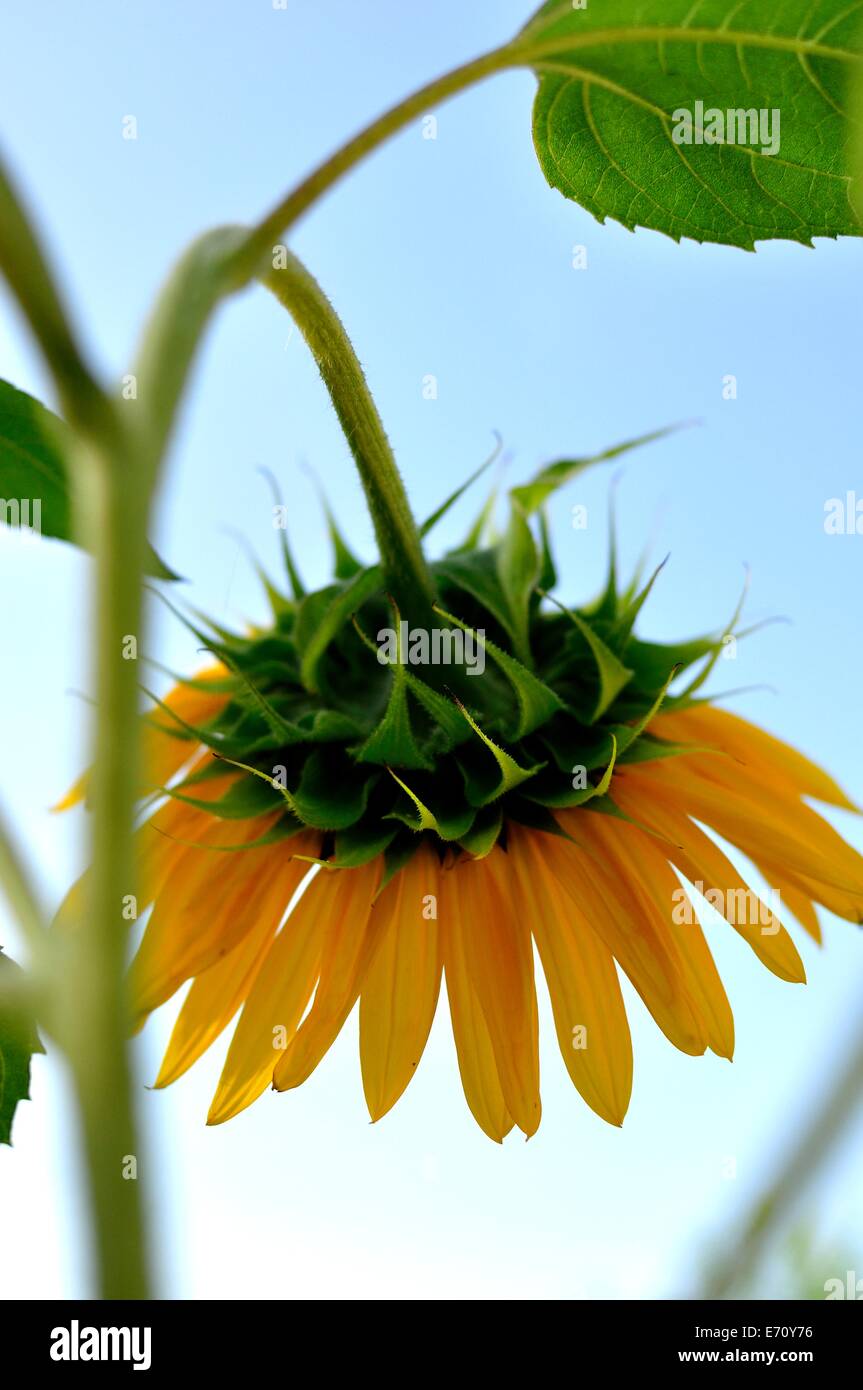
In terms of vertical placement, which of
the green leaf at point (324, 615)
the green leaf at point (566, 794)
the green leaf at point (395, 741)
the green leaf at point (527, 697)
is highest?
the green leaf at point (324, 615)

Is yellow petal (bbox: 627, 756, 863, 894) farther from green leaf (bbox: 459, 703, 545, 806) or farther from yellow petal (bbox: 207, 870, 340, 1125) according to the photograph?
yellow petal (bbox: 207, 870, 340, 1125)

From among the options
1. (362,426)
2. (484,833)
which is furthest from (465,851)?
(362,426)

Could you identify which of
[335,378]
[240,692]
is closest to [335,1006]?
[240,692]

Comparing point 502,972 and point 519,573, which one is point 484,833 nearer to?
point 502,972

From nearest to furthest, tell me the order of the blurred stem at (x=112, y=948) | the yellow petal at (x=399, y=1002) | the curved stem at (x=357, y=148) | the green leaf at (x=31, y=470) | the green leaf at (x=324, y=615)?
the blurred stem at (x=112, y=948)
the curved stem at (x=357, y=148)
the green leaf at (x=31, y=470)
the yellow petal at (x=399, y=1002)
the green leaf at (x=324, y=615)

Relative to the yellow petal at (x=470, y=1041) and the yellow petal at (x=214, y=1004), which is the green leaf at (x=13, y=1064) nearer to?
the yellow petal at (x=214, y=1004)

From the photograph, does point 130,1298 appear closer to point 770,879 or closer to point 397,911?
point 397,911

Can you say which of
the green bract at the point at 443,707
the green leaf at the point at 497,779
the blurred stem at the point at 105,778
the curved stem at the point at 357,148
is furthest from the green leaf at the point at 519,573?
the blurred stem at the point at 105,778

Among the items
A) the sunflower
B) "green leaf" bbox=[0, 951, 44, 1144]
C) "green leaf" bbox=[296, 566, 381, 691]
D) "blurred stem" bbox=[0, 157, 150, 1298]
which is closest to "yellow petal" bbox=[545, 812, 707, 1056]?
the sunflower
